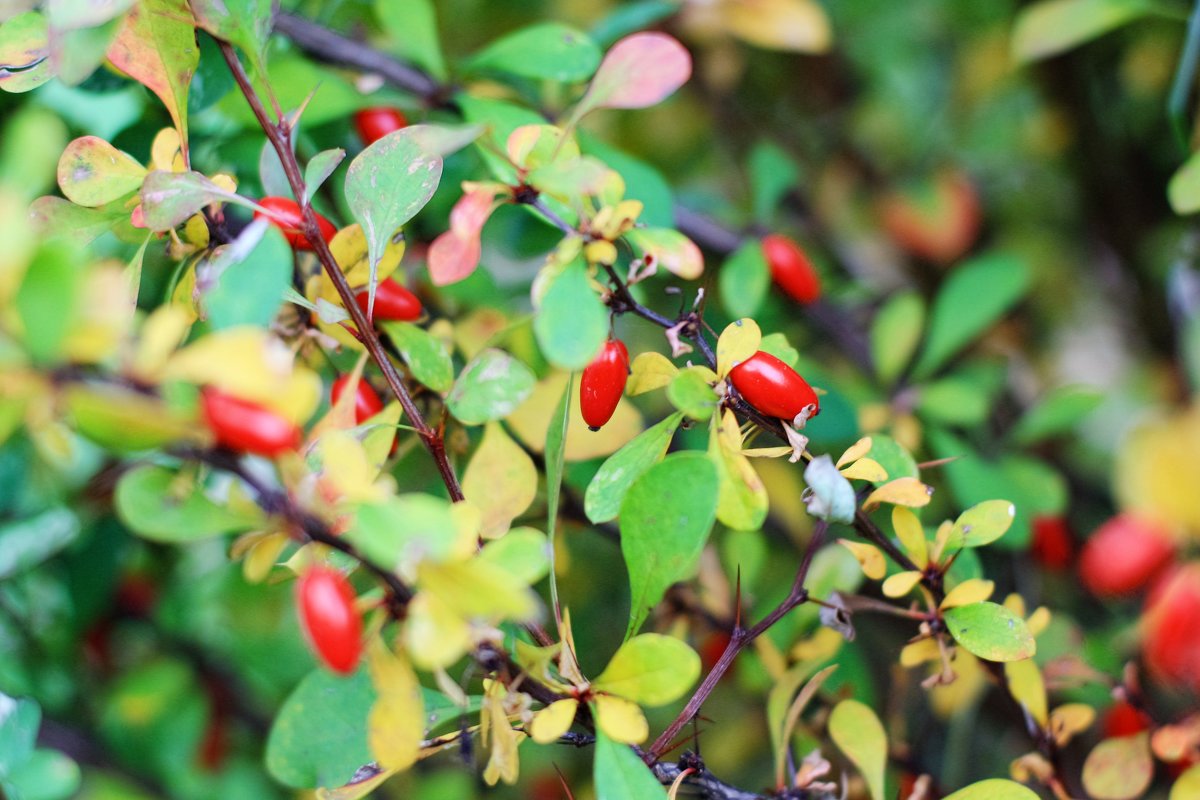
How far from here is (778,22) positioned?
101 cm

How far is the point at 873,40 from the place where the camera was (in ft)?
4.29

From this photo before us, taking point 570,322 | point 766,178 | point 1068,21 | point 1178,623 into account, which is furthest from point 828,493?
point 1068,21

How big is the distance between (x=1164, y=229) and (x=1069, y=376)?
1.11 ft

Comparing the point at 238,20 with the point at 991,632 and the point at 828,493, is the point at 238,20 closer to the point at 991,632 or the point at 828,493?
the point at 828,493

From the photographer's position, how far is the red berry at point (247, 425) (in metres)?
0.34

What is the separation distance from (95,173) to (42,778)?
1.18 feet

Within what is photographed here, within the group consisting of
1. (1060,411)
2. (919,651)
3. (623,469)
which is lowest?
(1060,411)

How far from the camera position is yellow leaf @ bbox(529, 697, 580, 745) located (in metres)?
0.42

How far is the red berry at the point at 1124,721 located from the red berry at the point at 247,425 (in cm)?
56

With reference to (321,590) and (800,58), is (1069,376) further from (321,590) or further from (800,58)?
(321,590)

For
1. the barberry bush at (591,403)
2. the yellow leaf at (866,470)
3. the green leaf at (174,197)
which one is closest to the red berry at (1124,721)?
the barberry bush at (591,403)

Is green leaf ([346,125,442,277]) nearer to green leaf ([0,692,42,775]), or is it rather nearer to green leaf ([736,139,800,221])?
green leaf ([0,692,42,775])

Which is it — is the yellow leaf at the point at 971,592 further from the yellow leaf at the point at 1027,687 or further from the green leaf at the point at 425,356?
the green leaf at the point at 425,356

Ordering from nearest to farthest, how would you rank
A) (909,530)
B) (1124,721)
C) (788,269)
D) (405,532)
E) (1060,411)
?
(405,532), (909,530), (1124,721), (788,269), (1060,411)
